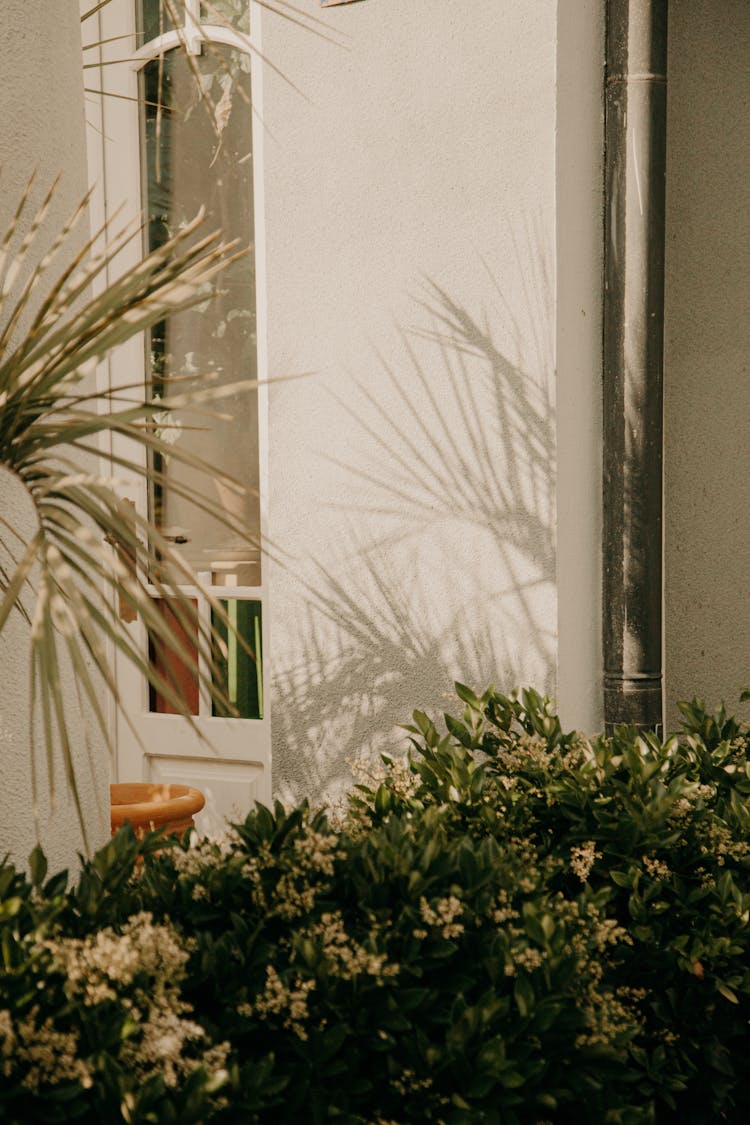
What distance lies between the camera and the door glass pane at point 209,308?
4.03 meters

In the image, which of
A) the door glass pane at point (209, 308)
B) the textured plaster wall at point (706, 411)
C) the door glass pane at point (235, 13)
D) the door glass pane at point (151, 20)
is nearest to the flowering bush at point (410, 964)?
the textured plaster wall at point (706, 411)

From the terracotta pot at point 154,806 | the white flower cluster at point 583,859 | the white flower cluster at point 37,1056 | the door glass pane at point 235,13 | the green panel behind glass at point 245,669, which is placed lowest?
the terracotta pot at point 154,806

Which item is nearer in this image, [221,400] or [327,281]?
[327,281]

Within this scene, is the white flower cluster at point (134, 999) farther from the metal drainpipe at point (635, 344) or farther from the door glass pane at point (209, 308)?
the door glass pane at point (209, 308)

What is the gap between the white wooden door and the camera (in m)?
4.03

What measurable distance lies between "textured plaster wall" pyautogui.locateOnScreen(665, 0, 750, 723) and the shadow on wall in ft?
2.10

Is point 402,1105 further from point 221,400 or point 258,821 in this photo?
point 221,400

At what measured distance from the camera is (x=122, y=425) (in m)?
1.51

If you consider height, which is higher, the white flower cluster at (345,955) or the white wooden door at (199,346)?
the white wooden door at (199,346)

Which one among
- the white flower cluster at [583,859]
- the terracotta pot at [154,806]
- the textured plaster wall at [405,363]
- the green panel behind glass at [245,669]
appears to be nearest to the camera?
the white flower cluster at [583,859]

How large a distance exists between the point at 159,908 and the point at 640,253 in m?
2.13

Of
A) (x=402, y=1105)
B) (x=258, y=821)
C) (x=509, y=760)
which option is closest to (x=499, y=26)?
→ (x=509, y=760)

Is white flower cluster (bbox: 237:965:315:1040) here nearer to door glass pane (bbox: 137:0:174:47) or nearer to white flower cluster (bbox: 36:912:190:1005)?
white flower cluster (bbox: 36:912:190:1005)

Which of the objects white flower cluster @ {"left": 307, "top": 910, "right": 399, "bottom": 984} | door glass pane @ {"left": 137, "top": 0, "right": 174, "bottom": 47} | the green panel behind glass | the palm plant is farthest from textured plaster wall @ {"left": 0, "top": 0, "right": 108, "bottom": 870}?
door glass pane @ {"left": 137, "top": 0, "right": 174, "bottom": 47}
